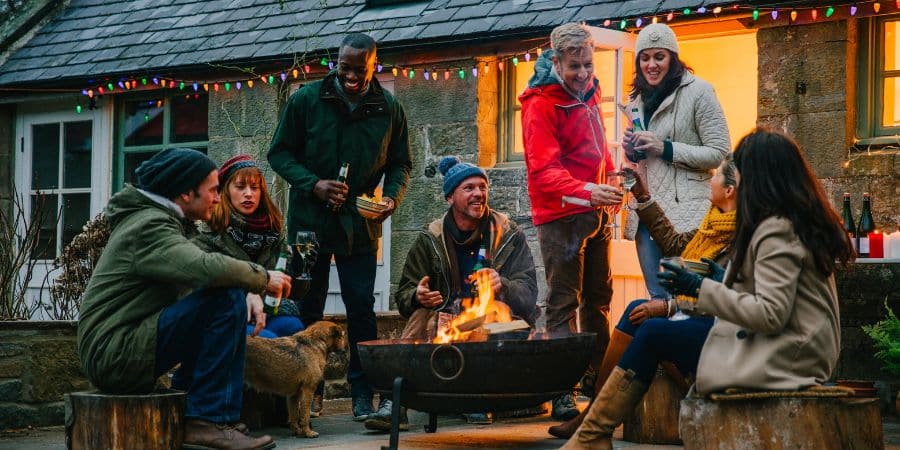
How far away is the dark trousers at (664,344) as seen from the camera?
5.55 metres

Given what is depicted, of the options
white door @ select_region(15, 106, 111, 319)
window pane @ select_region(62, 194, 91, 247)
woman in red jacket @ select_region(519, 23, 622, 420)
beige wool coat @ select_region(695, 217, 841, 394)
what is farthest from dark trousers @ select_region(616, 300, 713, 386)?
window pane @ select_region(62, 194, 91, 247)

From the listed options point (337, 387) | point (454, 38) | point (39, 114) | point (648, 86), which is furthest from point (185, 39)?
point (648, 86)

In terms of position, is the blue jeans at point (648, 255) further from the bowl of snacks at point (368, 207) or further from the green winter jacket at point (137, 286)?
the green winter jacket at point (137, 286)

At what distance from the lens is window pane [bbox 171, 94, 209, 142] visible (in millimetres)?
12523

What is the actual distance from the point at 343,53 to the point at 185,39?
17.2 ft

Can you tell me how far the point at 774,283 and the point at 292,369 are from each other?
9.45 feet

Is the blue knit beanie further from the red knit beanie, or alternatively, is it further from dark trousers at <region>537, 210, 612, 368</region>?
the red knit beanie

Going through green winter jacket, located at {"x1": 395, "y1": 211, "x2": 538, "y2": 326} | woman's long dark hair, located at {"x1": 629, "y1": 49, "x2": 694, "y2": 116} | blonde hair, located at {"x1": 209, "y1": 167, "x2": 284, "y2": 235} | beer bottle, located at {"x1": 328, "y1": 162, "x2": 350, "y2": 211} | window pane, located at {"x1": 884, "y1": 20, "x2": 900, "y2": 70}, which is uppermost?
window pane, located at {"x1": 884, "y1": 20, "x2": 900, "y2": 70}

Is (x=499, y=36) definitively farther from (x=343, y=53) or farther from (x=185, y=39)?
(x=185, y=39)

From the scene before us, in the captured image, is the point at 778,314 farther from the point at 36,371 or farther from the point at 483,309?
the point at 36,371

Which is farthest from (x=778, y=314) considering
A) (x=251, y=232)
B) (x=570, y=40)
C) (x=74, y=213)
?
(x=74, y=213)

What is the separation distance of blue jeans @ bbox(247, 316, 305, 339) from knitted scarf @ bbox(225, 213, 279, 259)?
1.38 ft

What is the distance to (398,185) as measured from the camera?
7.66 meters

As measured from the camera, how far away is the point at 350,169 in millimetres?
7512
